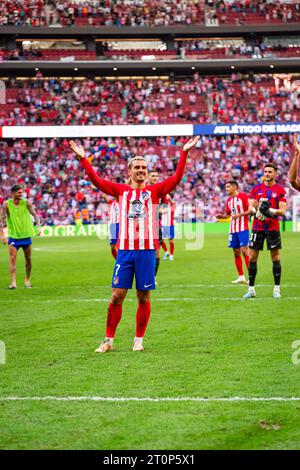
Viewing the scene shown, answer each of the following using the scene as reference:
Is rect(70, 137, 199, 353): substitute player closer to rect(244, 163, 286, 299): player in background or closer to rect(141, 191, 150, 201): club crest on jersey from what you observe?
rect(141, 191, 150, 201): club crest on jersey

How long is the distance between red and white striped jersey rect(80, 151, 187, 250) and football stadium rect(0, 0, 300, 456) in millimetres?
18

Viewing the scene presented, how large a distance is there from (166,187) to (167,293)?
6227 mm

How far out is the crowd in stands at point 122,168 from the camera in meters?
45.8

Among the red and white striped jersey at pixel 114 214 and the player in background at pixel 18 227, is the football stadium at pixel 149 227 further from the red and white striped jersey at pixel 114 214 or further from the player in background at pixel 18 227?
the red and white striped jersey at pixel 114 214

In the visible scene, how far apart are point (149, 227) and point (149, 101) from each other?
45.2m

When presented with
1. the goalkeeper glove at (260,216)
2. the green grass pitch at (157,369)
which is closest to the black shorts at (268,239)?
the goalkeeper glove at (260,216)

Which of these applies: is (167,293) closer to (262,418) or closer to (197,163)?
(262,418)

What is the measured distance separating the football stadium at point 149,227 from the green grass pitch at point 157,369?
29 mm

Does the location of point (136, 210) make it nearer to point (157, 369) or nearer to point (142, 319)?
point (142, 319)

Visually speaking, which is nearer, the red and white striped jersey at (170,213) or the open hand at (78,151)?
the open hand at (78,151)

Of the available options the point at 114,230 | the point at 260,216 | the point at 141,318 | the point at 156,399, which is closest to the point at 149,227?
the point at 141,318

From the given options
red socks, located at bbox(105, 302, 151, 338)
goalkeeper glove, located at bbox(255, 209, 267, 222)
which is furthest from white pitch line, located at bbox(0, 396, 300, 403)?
goalkeeper glove, located at bbox(255, 209, 267, 222)

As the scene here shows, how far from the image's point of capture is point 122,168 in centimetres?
4888

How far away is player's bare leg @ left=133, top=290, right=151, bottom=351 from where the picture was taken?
879cm
